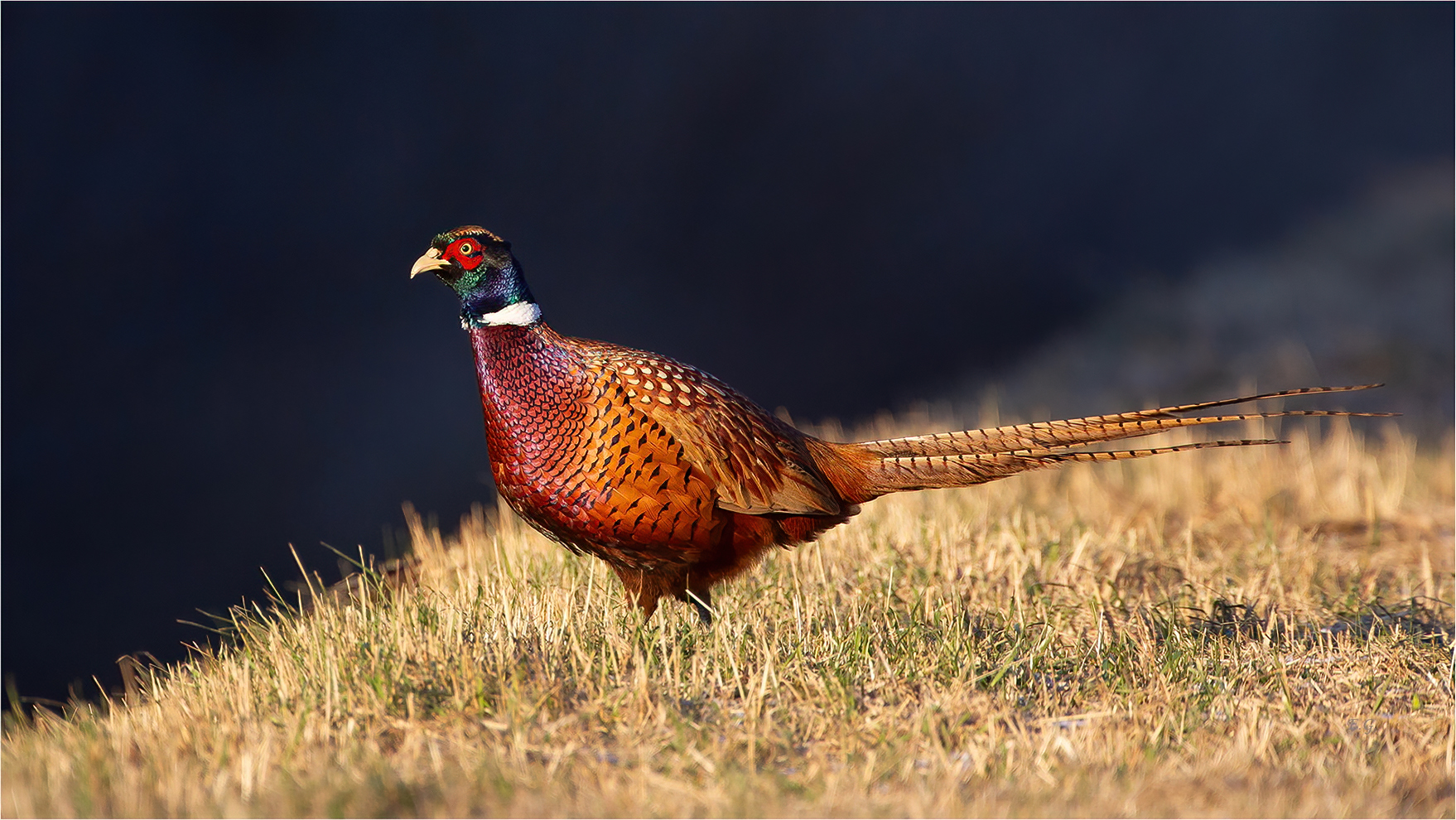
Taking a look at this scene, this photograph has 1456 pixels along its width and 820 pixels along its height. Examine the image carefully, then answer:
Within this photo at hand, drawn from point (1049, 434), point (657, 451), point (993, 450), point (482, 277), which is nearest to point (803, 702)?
point (657, 451)

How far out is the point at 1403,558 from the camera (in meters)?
6.24

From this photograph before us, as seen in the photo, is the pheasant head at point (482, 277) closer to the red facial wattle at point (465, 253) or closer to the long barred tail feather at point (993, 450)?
the red facial wattle at point (465, 253)

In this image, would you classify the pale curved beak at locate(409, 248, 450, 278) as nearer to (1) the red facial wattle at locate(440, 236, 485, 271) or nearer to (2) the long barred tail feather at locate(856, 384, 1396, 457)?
(1) the red facial wattle at locate(440, 236, 485, 271)

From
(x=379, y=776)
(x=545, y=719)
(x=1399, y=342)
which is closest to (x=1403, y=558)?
(x=545, y=719)

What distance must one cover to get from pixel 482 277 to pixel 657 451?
81cm

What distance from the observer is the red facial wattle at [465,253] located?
4215mm

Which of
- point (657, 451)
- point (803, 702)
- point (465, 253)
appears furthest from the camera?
point (465, 253)

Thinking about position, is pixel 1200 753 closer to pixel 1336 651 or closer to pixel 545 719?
pixel 1336 651

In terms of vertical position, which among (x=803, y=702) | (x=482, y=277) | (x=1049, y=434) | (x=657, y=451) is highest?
(x=482, y=277)

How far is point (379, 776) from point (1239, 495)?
18.2ft

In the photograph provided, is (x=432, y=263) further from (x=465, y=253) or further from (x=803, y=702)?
(x=803, y=702)

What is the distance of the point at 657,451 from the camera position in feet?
13.5

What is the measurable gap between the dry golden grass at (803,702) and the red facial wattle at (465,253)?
115 centimetres

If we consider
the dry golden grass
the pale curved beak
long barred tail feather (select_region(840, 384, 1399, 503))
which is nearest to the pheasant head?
the pale curved beak
